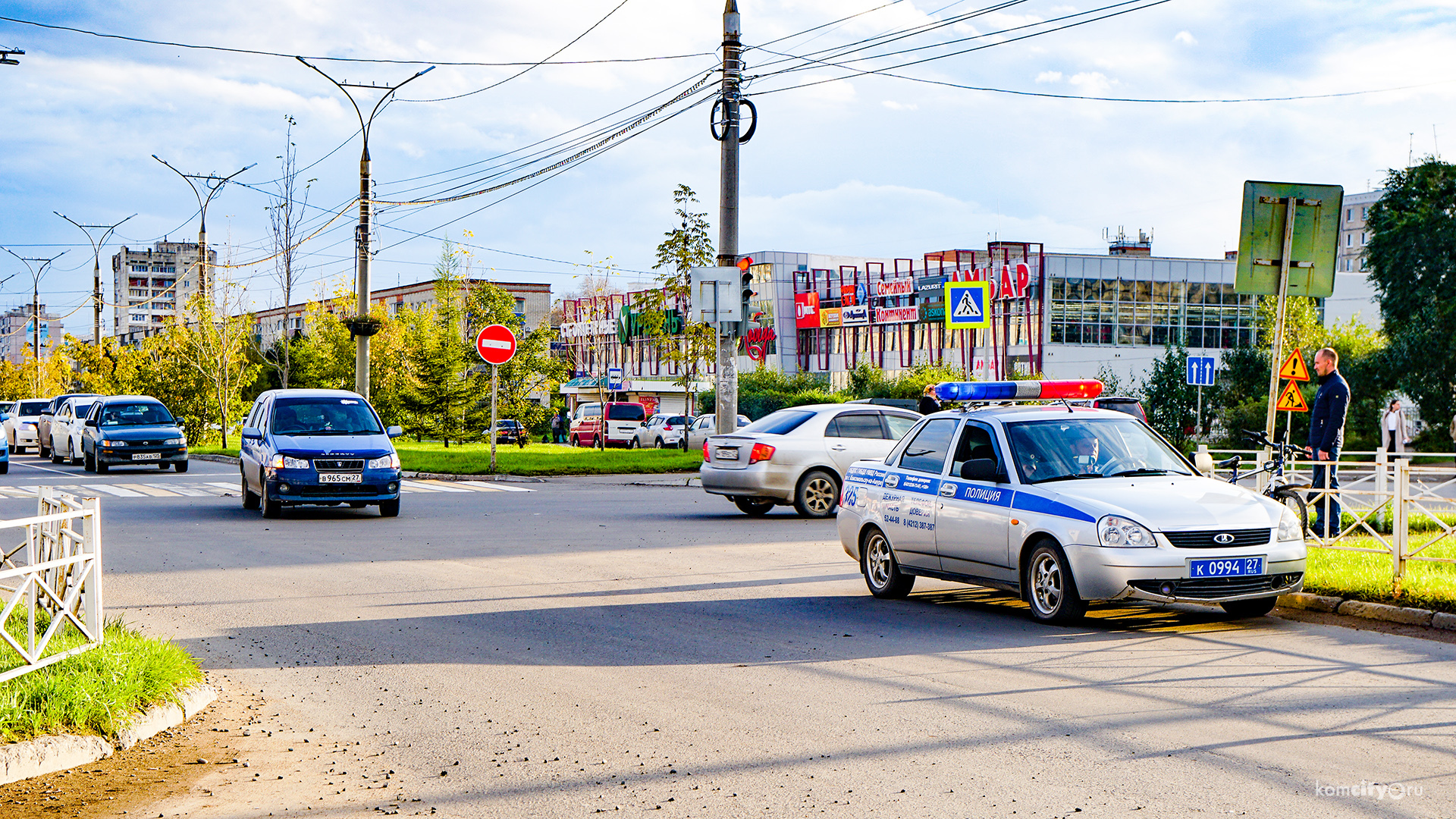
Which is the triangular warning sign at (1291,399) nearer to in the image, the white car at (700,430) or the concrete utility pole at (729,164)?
the concrete utility pole at (729,164)

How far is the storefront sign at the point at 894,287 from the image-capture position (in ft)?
250

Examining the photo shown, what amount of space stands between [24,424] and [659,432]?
23.2 metres

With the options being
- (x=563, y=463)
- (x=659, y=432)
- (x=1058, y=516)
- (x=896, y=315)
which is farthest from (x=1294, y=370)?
(x=896, y=315)

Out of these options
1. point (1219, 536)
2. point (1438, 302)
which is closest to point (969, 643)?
point (1219, 536)

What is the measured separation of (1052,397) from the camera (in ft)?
36.9

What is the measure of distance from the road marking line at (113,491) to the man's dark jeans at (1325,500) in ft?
60.9

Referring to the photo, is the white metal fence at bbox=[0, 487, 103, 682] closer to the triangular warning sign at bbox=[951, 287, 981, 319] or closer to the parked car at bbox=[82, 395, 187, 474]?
the parked car at bbox=[82, 395, 187, 474]

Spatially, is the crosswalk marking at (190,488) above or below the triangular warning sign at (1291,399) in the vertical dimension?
below

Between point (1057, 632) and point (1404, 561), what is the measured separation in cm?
300

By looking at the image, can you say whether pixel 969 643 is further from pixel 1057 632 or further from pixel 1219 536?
pixel 1219 536

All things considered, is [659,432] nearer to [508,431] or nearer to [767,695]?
[508,431]

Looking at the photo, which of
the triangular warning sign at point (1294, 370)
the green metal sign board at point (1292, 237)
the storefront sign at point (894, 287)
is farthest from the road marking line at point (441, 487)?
the storefront sign at point (894, 287)

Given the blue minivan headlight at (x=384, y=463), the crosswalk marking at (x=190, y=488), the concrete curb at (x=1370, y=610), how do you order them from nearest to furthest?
the concrete curb at (x=1370, y=610) < the blue minivan headlight at (x=384, y=463) < the crosswalk marking at (x=190, y=488)

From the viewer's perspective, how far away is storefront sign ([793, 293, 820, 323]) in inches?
3339
